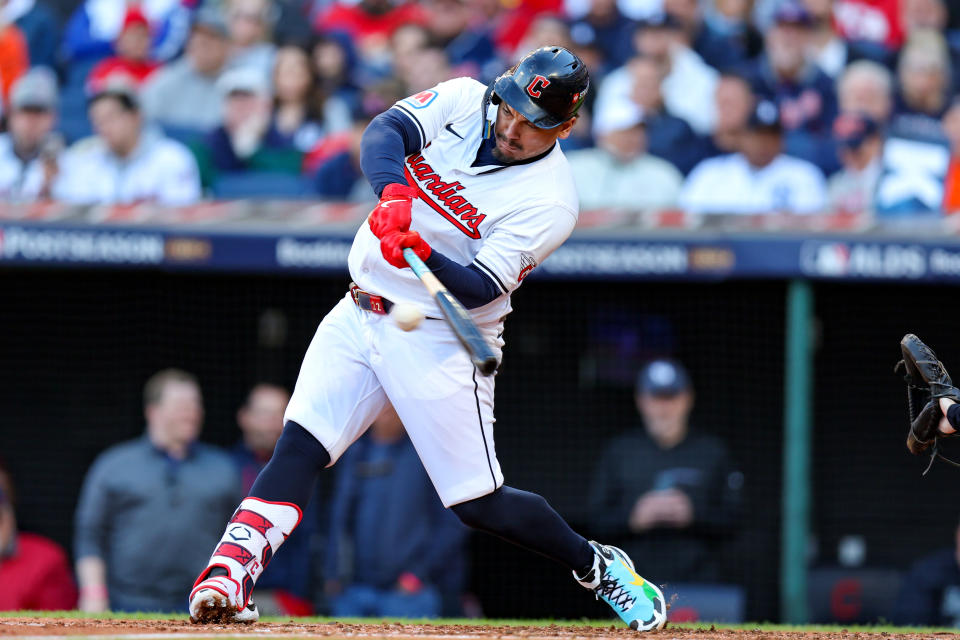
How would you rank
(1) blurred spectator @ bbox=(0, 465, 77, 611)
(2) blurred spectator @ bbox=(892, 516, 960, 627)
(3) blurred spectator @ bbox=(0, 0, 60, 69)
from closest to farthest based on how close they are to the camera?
(2) blurred spectator @ bbox=(892, 516, 960, 627) → (1) blurred spectator @ bbox=(0, 465, 77, 611) → (3) blurred spectator @ bbox=(0, 0, 60, 69)

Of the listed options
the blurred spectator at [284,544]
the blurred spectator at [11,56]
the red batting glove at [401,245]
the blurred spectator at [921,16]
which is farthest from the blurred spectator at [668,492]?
the blurred spectator at [11,56]

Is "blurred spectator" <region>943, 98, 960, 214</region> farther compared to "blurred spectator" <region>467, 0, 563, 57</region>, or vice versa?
"blurred spectator" <region>467, 0, 563, 57</region>

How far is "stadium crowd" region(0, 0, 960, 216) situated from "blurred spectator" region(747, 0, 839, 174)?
13mm

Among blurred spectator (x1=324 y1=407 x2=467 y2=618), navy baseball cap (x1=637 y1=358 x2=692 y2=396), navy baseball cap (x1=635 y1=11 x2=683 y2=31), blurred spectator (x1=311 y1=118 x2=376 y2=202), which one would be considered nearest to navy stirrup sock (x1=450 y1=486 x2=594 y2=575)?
blurred spectator (x1=324 y1=407 x2=467 y2=618)

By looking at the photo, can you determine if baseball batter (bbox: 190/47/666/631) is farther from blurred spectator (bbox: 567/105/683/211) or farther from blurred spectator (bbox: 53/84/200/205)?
blurred spectator (bbox: 53/84/200/205)

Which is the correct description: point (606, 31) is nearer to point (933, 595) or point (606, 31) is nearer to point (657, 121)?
point (657, 121)

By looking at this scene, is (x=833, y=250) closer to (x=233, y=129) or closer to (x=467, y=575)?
(x=467, y=575)

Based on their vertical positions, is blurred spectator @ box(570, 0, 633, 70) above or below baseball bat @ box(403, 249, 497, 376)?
above

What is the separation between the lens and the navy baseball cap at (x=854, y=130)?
22.7 ft

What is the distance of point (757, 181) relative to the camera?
6871 millimetres

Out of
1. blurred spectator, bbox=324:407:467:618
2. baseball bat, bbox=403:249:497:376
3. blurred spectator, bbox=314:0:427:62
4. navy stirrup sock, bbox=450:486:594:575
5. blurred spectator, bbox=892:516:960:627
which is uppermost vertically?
blurred spectator, bbox=314:0:427:62

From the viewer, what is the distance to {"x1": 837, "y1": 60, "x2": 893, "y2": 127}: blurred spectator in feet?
23.7

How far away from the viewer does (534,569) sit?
666 centimetres

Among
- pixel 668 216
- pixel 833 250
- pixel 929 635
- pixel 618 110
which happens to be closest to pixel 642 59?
pixel 618 110
